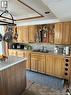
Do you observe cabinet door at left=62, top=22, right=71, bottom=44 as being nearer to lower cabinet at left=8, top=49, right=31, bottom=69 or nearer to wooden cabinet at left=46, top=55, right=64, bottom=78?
wooden cabinet at left=46, top=55, right=64, bottom=78

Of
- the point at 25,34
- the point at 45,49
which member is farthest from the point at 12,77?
the point at 25,34

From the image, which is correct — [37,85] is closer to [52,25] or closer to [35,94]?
[35,94]

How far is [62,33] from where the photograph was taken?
→ 443cm

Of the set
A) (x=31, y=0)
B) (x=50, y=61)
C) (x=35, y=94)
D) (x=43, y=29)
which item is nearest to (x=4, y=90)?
(x=35, y=94)

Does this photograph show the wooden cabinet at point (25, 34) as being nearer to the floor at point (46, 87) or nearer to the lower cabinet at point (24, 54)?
the lower cabinet at point (24, 54)

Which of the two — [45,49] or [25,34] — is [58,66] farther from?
[25,34]

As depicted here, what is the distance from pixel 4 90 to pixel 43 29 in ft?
11.1

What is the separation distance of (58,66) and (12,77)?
7.23 ft

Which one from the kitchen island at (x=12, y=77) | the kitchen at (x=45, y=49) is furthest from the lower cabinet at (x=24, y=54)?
the kitchen island at (x=12, y=77)

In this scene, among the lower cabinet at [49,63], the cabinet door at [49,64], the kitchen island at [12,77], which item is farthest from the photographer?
the cabinet door at [49,64]

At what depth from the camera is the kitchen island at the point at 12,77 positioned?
2.49 meters

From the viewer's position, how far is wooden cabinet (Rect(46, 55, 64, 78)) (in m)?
4.34

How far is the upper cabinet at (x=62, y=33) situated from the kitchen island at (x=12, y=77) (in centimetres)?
197

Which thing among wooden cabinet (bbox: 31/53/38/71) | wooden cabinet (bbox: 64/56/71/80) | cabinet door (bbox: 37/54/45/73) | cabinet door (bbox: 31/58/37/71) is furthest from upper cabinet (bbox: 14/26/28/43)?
wooden cabinet (bbox: 64/56/71/80)
